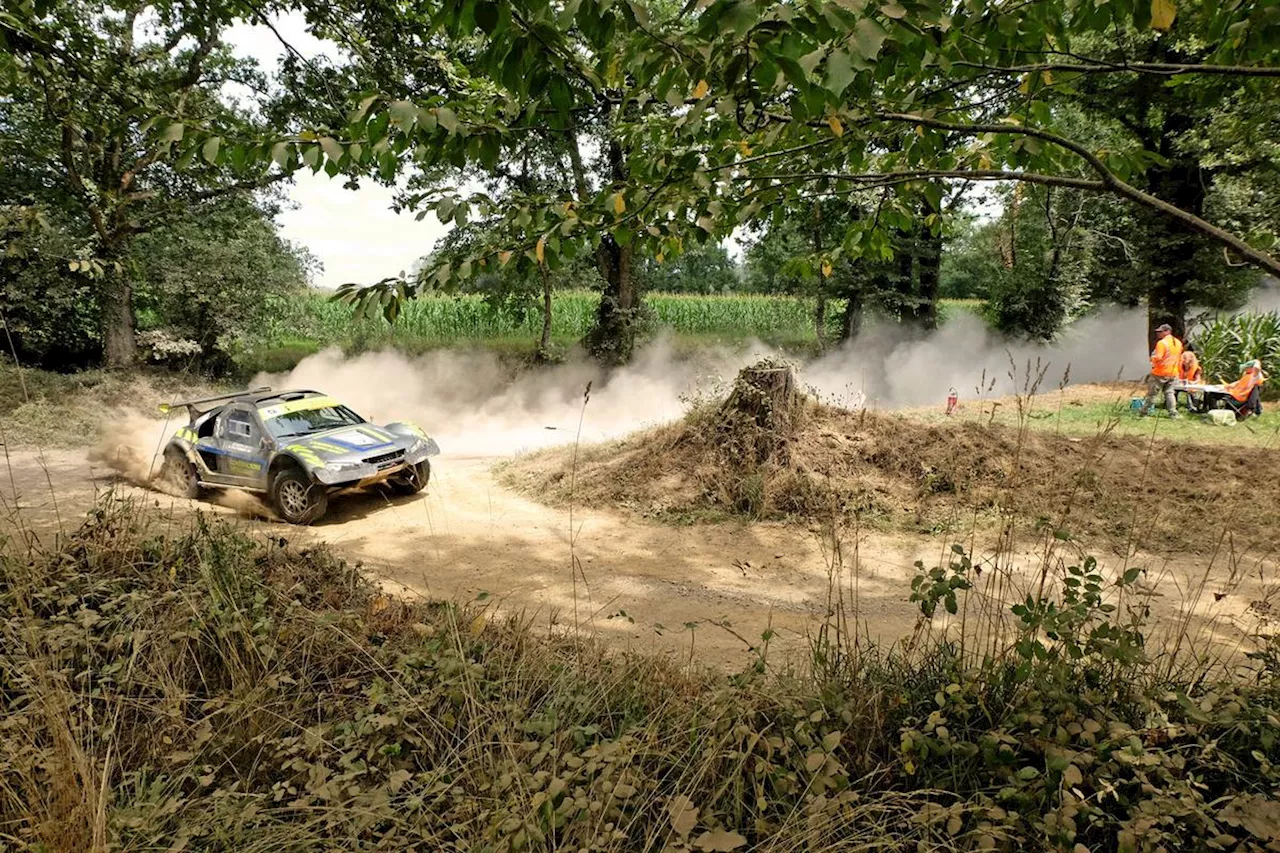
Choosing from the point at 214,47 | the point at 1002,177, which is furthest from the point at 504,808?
the point at 214,47

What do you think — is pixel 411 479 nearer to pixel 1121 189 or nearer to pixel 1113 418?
pixel 1121 189

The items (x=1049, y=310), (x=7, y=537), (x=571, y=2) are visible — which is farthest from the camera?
(x=1049, y=310)

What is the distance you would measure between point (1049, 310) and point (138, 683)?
24111 mm

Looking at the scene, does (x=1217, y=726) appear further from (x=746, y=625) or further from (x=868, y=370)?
(x=868, y=370)

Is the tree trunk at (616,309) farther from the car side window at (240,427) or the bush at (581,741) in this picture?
the bush at (581,741)

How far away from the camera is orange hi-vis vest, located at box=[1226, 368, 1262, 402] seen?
11.8 metres

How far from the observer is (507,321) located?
910 inches

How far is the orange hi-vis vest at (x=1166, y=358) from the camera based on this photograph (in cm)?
1215

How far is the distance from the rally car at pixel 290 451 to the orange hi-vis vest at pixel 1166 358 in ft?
41.5

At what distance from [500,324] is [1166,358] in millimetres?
18038

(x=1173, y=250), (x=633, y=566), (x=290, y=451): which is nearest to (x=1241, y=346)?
(x=1173, y=250)

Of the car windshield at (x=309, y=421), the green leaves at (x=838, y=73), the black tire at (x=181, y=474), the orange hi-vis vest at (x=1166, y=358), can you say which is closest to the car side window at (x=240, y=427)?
the car windshield at (x=309, y=421)

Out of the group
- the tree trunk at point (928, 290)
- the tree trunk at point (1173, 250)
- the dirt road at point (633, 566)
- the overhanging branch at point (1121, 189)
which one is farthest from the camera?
the tree trunk at point (928, 290)

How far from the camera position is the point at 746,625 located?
5.50m
